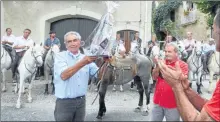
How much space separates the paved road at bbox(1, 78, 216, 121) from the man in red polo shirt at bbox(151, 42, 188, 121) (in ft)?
9.29

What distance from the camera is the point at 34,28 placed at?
13086mm

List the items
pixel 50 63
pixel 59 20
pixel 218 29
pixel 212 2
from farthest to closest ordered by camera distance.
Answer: pixel 212 2, pixel 59 20, pixel 50 63, pixel 218 29

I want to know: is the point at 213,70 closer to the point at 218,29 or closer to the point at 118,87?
the point at 118,87

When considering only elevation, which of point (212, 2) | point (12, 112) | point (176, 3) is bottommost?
point (12, 112)

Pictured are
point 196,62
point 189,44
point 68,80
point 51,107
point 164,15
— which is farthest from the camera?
point 164,15

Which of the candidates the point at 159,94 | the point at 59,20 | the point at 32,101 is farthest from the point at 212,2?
the point at 159,94

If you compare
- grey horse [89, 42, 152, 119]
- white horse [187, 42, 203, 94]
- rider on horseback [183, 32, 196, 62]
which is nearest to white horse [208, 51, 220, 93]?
white horse [187, 42, 203, 94]

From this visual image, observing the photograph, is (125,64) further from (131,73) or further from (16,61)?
(16,61)

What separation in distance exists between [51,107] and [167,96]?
4735mm

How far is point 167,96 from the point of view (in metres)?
4.27

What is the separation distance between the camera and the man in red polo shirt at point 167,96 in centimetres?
417

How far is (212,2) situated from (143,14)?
7.77 meters

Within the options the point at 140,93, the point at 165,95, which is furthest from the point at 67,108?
the point at 140,93

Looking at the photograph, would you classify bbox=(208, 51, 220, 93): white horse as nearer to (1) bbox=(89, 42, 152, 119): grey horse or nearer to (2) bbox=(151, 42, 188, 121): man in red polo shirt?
(1) bbox=(89, 42, 152, 119): grey horse
